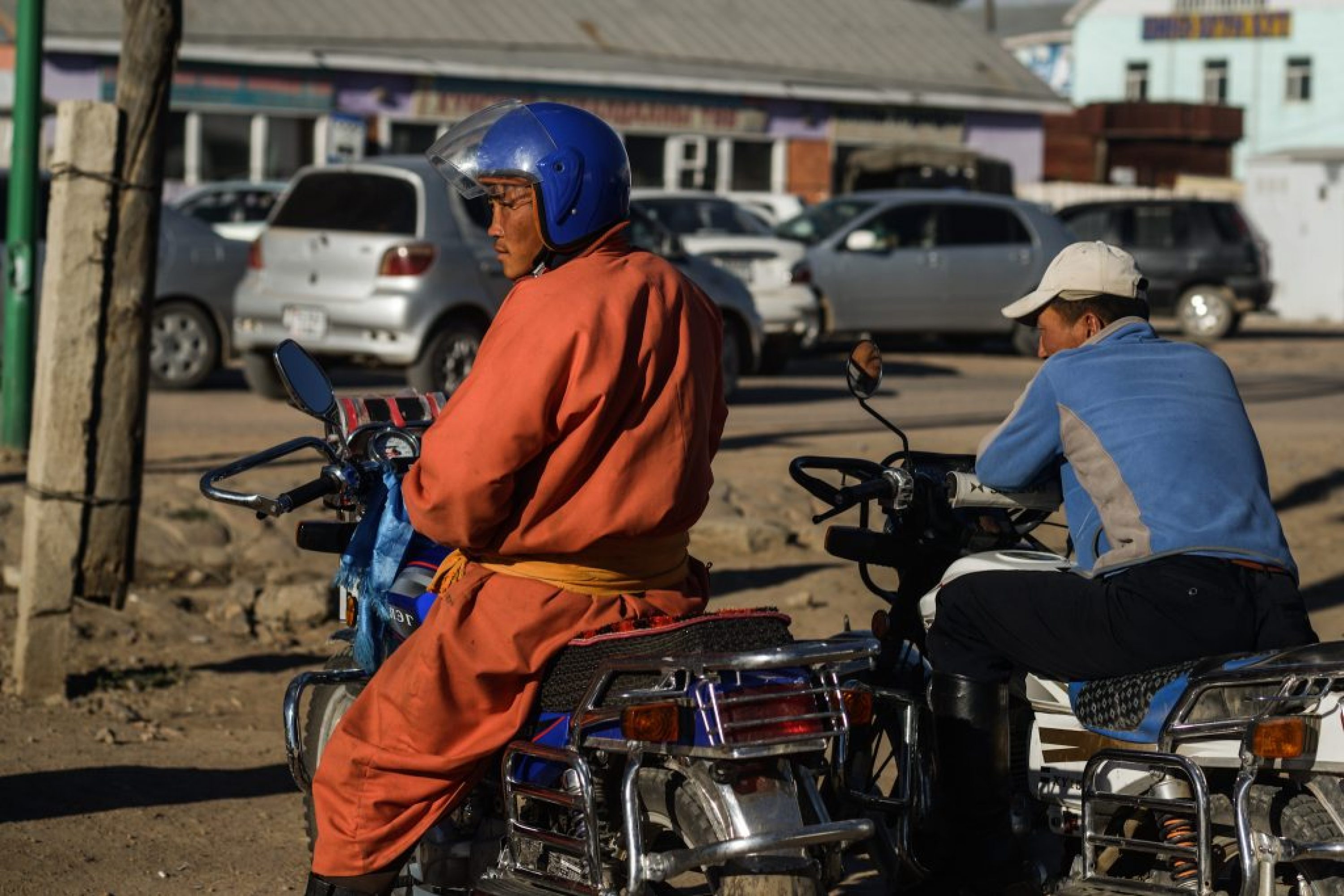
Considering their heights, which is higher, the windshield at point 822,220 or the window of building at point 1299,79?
the window of building at point 1299,79

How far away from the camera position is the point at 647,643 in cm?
389

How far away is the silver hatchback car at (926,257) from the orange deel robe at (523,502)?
16.8 metres

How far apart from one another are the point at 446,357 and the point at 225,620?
614cm

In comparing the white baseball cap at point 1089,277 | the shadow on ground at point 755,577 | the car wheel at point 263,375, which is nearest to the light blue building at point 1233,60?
the car wheel at point 263,375

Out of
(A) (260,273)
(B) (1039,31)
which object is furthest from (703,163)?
(B) (1039,31)

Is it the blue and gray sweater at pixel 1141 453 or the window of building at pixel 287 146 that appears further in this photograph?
the window of building at pixel 287 146

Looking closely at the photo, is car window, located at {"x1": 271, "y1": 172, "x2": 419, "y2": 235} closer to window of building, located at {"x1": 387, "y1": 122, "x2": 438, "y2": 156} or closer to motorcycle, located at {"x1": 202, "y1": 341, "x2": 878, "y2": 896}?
motorcycle, located at {"x1": 202, "y1": 341, "x2": 878, "y2": 896}

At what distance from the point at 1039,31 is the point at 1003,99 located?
3590 centimetres

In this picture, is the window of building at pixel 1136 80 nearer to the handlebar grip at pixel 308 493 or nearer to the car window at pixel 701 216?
the car window at pixel 701 216

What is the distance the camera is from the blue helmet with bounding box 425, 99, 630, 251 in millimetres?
4008

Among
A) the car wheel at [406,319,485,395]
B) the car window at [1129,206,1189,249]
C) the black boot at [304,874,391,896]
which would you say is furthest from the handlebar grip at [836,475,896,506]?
the car window at [1129,206,1189,249]

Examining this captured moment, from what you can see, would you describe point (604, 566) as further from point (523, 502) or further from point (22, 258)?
point (22, 258)

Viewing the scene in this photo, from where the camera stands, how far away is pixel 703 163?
117ft

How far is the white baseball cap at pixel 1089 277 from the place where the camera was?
480 cm
